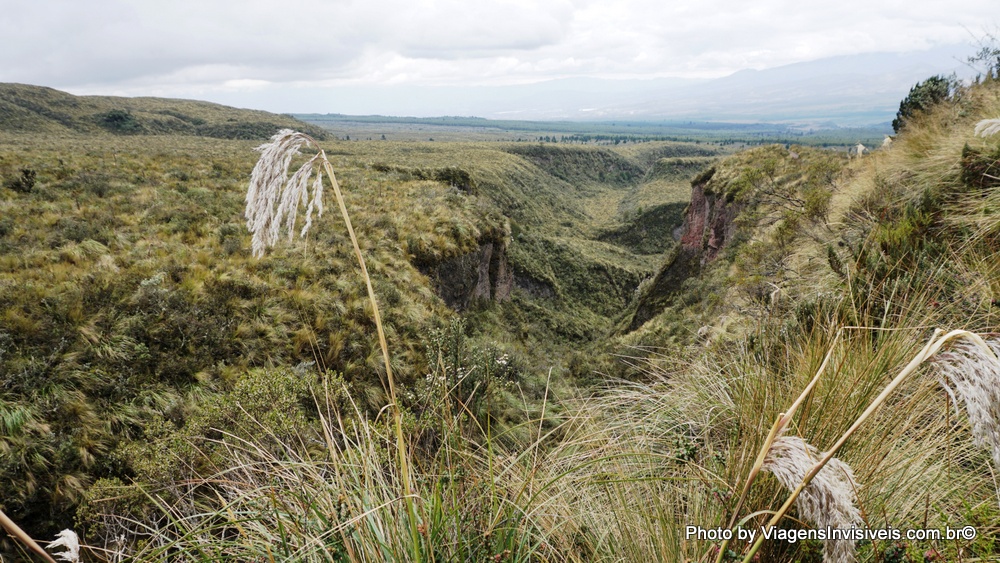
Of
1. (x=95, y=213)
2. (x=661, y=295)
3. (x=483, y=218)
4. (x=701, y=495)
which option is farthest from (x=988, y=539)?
(x=661, y=295)

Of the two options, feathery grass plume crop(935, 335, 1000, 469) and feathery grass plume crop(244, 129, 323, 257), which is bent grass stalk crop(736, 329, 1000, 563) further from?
feathery grass plume crop(244, 129, 323, 257)

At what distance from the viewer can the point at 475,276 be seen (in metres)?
16.5

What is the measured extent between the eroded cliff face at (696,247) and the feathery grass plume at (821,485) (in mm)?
21031

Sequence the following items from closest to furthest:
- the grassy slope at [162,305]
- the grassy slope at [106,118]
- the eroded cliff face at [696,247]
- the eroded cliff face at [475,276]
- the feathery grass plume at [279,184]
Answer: the feathery grass plume at [279,184]
the grassy slope at [162,305]
the eroded cliff face at [475,276]
the eroded cliff face at [696,247]
the grassy slope at [106,118]

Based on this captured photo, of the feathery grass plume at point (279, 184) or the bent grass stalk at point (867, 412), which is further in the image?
the feathery grass plume at point (279, 184)

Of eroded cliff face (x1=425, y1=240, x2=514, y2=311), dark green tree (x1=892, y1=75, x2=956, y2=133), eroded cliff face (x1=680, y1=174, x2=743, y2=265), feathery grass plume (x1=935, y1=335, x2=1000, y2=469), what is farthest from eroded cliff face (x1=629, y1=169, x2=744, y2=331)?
feathery grass plume (x1=935, y1=335, x2=1000, y2=469)

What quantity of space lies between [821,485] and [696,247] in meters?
28.6

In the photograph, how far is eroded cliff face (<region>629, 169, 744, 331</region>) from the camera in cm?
2264

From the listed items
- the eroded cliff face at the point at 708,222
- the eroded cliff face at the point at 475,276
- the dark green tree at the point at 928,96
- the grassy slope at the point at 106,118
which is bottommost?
the eroded cliff face at the point at 475,276

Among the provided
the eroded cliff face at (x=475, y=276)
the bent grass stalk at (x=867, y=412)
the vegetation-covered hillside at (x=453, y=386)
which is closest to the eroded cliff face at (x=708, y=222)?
the vegetation-covered hillside at (x=453, y=386)

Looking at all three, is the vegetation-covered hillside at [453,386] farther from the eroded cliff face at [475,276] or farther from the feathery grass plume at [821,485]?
the eroded cliff face at [475,276]

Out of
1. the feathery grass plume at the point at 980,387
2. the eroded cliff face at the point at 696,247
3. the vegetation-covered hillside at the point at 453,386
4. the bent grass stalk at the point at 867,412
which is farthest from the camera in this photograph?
the eroded cliff face at the point at 696,247

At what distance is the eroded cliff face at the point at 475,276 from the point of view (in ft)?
46.1

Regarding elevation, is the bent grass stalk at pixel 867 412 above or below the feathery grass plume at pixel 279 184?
below
